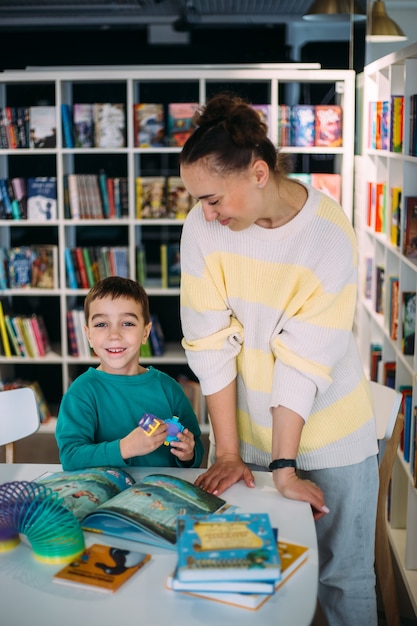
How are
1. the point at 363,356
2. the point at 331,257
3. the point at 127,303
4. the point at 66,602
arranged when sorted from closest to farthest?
the point at 66,602, the point at 331,257, the point at 127,303, the point at 363,356

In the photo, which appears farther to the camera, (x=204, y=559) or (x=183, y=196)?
(x=183, y=196)

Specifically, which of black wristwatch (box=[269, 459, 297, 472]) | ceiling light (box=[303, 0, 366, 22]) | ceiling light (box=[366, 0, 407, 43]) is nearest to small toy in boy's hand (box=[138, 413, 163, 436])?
black wristwatch (box=[269, 459, 297, 472])

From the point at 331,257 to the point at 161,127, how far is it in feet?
10.1

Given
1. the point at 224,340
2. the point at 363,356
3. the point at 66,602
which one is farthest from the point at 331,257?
the point at 363,356


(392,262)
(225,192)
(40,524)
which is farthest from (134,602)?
(392,262)

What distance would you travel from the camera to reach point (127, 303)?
211 centimetres

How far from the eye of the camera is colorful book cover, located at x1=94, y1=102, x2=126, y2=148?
455cm

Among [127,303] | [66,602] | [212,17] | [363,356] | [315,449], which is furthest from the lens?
[212,17]

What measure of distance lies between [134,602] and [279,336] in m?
0.66

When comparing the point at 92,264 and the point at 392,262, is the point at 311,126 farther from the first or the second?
the point at 92,264

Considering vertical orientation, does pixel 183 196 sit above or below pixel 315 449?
above

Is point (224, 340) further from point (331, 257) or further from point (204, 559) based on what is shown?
point (204, 559)

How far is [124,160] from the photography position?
191 inches

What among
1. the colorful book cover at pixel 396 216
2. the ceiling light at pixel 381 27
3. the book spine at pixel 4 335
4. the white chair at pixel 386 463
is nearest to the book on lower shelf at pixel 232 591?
the white chair at pixel 386 463
